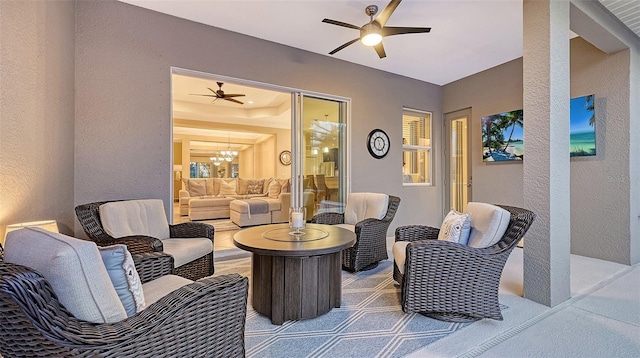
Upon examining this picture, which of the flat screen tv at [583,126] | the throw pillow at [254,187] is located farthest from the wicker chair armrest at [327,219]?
the throw pillow at [254,187]

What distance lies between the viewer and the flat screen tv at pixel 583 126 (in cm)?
365

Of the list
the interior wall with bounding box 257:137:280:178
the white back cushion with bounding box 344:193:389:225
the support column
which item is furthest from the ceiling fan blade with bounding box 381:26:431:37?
the interior wall with bounding box 257:137:280:178

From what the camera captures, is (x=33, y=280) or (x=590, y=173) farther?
(x=590, y=173)

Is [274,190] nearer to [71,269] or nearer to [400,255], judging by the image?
[400,255]

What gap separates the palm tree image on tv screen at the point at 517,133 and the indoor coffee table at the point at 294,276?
3467mm

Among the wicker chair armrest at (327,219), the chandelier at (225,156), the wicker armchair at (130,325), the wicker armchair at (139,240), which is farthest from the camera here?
the chandelier at (225,156)

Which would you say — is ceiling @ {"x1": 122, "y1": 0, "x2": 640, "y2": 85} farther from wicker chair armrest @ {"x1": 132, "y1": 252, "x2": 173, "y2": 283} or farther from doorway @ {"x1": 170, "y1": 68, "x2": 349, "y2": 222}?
wicker chair armrest @ {"x1": 132, "y1": 252, "x2": 173, "y2": 283}

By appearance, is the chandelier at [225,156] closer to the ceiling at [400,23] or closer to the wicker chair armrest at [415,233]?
the ceiling at [400,23]

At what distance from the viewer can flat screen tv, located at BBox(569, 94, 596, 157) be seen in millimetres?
3646

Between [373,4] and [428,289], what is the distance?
281 centimetres

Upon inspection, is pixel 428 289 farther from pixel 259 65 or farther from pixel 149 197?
pixel 259 65

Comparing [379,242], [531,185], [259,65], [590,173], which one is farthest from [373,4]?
[590,173]

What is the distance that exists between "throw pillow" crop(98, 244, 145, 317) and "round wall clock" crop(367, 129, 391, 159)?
13.3ft

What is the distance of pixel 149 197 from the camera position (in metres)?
3.29
